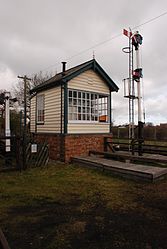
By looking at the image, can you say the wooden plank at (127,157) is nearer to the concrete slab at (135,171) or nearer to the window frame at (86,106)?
the concrete slab at (135,171)

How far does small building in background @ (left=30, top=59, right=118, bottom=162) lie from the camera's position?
Result: 11.2 metres

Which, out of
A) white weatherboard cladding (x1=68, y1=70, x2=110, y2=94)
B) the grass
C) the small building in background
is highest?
white weatherboard cladding (x1=68, y1=70, x2=110, y2=94)

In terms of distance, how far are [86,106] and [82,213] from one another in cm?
831

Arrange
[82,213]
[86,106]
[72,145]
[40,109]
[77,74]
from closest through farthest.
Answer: [82,213], [72,145], [77,74], [86,106], [40,109]

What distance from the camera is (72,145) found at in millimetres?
11227

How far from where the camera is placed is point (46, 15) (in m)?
11.0

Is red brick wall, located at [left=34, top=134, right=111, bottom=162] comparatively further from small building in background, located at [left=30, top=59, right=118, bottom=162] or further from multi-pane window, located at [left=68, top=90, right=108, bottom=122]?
multi-pane window, located at [left=68, top=90, right=108, bottom=122]

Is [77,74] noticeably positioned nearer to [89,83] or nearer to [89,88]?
[89,83]

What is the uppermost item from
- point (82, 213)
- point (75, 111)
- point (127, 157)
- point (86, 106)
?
point (86, 106)

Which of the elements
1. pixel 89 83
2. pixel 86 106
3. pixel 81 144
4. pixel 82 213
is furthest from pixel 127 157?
pixel 82 213

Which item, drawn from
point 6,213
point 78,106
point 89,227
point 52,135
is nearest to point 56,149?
point 52,135

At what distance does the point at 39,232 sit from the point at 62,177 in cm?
440

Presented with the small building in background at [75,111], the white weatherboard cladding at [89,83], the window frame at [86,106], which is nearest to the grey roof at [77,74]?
the small building in background at [75,111]

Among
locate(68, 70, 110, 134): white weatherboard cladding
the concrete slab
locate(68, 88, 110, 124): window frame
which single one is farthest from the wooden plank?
locate(68, 88, 110, 124): window frame
